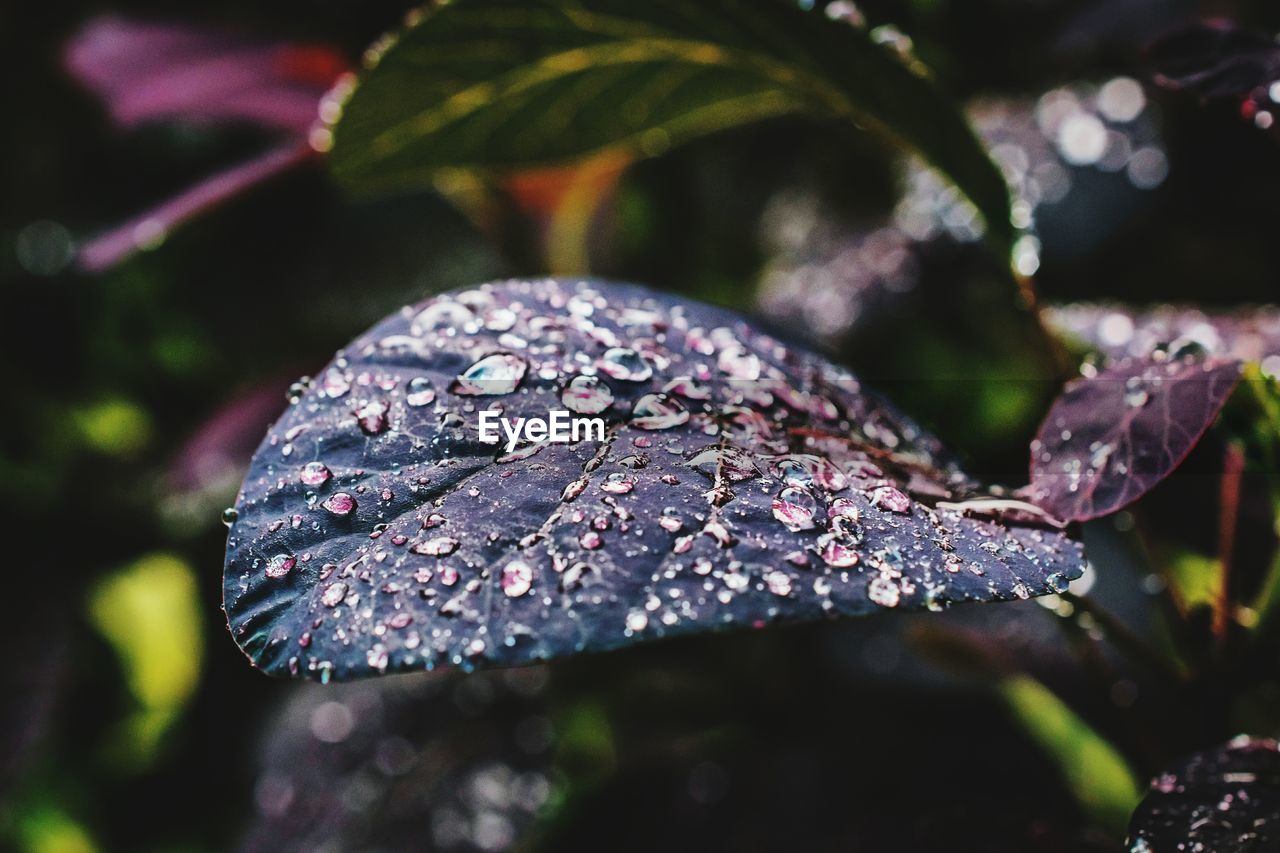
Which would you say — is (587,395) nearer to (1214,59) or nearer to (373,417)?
(373,417)

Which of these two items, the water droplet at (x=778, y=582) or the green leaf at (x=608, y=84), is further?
the green leaf at (x=608, y=84)

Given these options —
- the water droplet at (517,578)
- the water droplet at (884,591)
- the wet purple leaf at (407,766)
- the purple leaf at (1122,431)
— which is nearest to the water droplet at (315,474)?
the water droplet at (517,578)

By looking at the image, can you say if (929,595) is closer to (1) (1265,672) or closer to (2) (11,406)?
(1) (1265,672)

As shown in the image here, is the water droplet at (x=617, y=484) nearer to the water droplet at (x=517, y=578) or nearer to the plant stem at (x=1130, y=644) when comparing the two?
the water droplet at (x=517, y=578)

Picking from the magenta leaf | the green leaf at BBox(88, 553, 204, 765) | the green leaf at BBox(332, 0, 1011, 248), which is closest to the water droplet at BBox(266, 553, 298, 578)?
the green leaf at BBox(332, 0, 1011, 248)

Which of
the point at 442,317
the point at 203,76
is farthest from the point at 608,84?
the point at 203,76
